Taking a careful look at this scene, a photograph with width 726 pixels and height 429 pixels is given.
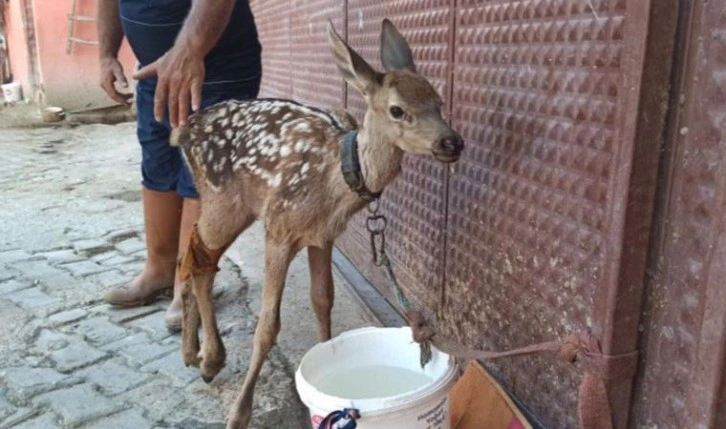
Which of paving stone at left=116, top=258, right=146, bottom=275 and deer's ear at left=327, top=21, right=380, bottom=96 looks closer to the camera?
deer's ear at left=327, top=21, right=380, bottom=96

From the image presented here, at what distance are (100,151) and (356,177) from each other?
747 centimetres

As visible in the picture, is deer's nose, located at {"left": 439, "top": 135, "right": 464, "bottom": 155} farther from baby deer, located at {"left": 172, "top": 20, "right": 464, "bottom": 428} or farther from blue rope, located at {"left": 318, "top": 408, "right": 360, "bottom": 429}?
blue rope, located at {"left": 318, "top": 408, "right": 360, "bottom": 429}

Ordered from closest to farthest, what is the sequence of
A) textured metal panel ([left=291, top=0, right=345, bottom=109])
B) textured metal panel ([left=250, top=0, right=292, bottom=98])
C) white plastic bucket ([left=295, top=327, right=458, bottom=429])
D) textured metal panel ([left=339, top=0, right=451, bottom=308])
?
1. white plastic bucket ([left=295, top=327, right=458, bottom=429])
2. textured metal panel ([left=339, top=0, right=451, bottom=308])
3. textured metal panel ([left=291, top=0, right=345, bottom=109])
4. textured metal panel ([left=250, top=0, right=292, bottom=98])

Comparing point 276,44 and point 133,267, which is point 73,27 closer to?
point 276,44

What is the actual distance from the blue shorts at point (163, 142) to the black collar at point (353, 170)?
41.5 inches

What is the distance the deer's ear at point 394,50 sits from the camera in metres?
2.46

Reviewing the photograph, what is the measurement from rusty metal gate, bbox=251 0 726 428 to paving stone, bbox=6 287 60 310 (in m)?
2.19

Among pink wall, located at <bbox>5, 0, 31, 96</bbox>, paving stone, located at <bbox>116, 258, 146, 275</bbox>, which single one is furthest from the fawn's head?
pink wall, located at <bbox>5, 0, 31, 96</bbox>

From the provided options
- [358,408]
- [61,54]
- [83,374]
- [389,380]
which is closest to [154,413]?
[83,374]

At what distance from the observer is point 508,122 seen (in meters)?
2.29

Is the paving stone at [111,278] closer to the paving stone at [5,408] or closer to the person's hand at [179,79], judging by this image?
the paving stone at [5,408]

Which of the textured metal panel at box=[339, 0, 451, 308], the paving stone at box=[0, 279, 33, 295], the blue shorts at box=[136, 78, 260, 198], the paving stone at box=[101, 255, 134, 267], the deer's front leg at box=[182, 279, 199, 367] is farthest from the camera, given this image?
the paving stone at box=[101, 255, 134, 267]

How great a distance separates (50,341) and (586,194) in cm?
264

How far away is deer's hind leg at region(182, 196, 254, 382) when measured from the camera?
2906 millimetres
